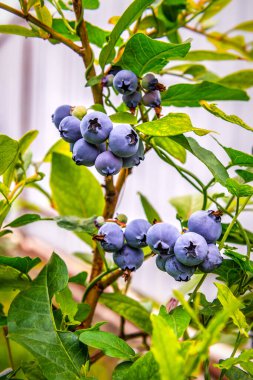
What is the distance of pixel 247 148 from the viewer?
1.21m

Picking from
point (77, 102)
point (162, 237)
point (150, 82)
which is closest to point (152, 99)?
point (150, 82)

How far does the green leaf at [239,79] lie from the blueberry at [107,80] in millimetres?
208

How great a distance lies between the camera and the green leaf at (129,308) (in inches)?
18.6

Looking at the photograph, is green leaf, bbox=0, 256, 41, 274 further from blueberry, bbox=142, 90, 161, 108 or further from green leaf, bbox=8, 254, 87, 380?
blueberry, bbox=142, 90, 161, 108

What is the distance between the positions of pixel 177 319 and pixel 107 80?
0.19 metres

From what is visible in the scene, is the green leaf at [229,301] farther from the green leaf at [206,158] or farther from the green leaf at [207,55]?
the green leaf at [207,55]

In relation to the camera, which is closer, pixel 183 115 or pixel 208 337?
pixel 208 337

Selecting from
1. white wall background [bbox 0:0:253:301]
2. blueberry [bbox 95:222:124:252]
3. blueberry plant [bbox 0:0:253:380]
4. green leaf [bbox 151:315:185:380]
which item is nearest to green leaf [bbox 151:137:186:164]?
blueberry plant [bbox 0:0:253:380]

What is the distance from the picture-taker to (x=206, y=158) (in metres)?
0.33

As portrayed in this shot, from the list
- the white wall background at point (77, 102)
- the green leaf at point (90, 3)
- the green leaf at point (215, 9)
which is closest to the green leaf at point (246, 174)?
the green leaf at point (90, 3)

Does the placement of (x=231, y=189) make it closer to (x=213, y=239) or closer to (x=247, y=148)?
(x=213, y=239)

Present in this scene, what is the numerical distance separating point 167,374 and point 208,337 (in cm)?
2

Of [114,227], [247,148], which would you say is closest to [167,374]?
[114,227]

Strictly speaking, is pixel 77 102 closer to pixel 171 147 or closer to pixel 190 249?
pixel 171 147
